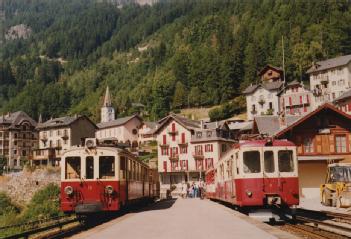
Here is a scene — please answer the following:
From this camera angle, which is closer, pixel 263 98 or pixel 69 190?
pixel 69 190

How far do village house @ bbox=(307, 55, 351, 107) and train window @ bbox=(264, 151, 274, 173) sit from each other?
69.8 m

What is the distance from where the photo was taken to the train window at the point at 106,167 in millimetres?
19109

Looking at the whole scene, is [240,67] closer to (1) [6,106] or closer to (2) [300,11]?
(2) [300,11]

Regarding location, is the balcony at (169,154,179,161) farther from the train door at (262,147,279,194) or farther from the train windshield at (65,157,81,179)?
the train door at (262,147,279,194)

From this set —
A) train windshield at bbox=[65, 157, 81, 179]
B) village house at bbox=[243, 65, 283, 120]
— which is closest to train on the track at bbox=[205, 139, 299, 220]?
train windshield at bbox=[65, 157, 81, 179]

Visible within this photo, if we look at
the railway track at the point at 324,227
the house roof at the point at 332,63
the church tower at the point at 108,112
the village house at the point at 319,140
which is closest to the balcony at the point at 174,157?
the house roof at the point at 332,63

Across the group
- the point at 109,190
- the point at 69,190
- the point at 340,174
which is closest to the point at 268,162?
the point at 109,190

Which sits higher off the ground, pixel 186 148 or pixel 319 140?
pixel 186 148

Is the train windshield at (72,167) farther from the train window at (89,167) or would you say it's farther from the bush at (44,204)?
the bush at (44,204)

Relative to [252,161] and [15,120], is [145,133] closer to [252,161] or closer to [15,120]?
[15,120]

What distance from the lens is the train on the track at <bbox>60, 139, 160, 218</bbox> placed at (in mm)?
18734

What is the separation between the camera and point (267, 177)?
17469mm

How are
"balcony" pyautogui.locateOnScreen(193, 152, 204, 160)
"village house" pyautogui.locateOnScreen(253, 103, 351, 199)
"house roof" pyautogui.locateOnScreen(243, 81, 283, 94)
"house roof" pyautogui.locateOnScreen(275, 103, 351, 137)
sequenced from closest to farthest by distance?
"house roof" pyautogui.locateOnScreen(275, 103, 351, 137)
"village house" pyautogui.locateOnScreen(253, 103, 351, 199)
"balcony" pyautogui.locateOnScreen(193, 152, 204, 160)
"house roof" pyautogui.locateOnScreen(243, 81, 283, 94)

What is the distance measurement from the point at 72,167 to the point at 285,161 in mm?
8562
